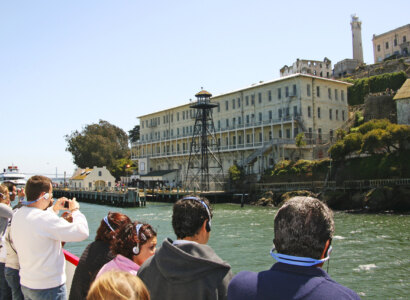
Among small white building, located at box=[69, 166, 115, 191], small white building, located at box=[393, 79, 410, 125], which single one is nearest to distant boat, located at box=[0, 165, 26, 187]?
small white building, located at box=[69, 166, 115, 191]

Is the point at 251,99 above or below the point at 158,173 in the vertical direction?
above

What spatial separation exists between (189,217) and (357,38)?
105691 millimetres

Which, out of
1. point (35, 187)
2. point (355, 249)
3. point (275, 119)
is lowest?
point (355, 249)

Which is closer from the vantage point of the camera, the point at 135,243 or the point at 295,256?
the point at 295,256

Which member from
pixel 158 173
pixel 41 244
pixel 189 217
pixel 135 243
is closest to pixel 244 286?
pixel 189 217

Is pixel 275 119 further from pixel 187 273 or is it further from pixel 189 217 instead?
pixel 187 273

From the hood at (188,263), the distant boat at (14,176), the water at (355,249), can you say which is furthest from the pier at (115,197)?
the hood at (188,263)

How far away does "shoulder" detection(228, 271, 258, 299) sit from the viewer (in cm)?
252

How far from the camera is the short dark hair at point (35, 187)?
4645mm

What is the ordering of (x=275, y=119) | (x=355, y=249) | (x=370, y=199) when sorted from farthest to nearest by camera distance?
(x=275, y=119)
(x=370, y=199)
(x=355, y=249)

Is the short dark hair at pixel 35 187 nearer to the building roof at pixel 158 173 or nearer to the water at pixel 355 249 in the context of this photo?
the water at pixel 355 249

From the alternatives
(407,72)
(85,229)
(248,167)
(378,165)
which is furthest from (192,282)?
(407,72)

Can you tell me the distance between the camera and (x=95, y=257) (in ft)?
14.5

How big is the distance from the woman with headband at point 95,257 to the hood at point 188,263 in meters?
1.25
